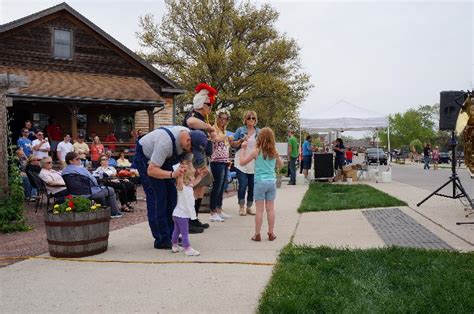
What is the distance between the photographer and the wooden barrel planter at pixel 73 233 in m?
5.41

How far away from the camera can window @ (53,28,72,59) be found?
22.0 meters

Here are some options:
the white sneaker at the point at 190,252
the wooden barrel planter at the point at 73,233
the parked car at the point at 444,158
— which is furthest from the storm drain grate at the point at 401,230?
the parked car at the point at 444,158

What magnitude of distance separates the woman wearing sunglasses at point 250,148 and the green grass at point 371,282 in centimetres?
313

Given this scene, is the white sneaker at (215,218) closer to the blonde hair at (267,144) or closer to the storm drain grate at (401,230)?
the blonde hair at (267,144)

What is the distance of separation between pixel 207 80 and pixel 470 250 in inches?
1263

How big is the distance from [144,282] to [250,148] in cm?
411

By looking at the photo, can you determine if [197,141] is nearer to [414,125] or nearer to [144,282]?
[144,282]

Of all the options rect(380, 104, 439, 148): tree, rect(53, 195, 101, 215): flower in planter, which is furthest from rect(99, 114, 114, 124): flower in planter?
rect(380, 104, 439, 148): tree

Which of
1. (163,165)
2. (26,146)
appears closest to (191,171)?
(163,165)

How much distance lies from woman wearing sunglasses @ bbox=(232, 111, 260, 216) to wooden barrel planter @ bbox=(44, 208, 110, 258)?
10.1ft

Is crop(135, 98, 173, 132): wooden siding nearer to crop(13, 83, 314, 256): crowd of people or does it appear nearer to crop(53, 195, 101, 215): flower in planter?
crop(13, 83, 314, 256): crowd of people

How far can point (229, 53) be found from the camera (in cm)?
3569

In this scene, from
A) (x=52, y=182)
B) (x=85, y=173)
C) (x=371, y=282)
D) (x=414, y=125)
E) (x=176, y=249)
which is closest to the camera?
(x=371, y=282)

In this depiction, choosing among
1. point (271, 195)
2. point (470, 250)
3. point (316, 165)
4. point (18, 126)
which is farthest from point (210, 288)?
point (18, 126)
